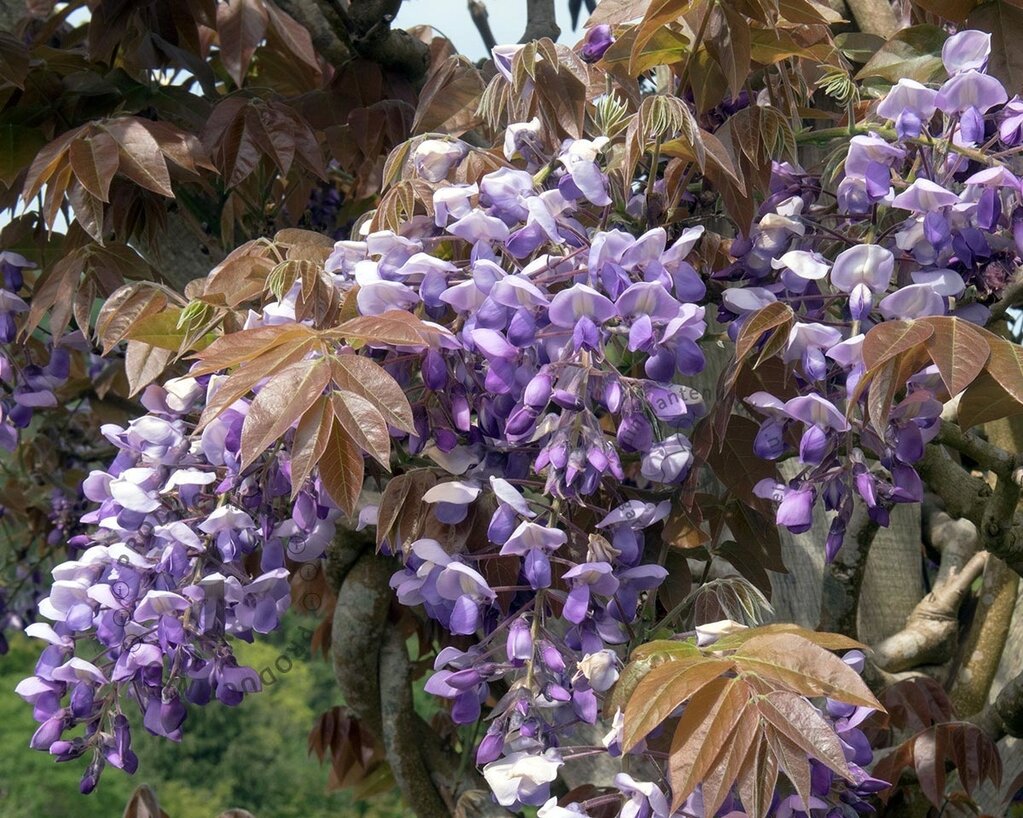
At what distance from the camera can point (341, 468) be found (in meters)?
1.10

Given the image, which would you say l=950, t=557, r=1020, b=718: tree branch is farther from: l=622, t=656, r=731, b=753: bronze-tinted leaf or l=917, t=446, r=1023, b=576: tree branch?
l=622, t=656, r=731, b=753: bronze-tinted leaf

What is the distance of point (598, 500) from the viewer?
136cm

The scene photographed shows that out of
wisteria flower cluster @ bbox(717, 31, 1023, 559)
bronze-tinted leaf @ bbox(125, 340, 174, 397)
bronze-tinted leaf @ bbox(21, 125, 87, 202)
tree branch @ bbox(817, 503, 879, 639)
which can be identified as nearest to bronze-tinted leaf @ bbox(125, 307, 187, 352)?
bronze-tinted leaf @ bbox(125, 340, 174, 397)

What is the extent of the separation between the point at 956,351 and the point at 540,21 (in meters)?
1.63

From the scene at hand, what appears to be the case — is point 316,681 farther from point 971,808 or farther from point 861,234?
point 861,234

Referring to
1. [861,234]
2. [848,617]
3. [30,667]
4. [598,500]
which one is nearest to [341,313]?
[598,500]

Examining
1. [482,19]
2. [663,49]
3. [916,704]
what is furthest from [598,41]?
[482,19]

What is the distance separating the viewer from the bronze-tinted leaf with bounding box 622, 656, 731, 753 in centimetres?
96

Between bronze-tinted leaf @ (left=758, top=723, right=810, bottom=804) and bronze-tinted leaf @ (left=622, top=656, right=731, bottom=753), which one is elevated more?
bronze-tinted leaf @ (left=622, top=656, right=731, bottom=753)

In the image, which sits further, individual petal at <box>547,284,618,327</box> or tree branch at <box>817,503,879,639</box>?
tree branch at <box>817,503,879,639</box>

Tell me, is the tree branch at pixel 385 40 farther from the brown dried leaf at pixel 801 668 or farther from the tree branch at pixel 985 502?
the brown dried leaf at pixel 801 668

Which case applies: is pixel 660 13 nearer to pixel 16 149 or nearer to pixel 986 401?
pixel 986 401

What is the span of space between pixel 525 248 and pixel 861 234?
42 cm

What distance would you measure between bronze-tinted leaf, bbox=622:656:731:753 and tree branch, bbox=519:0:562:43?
172 centimetres
